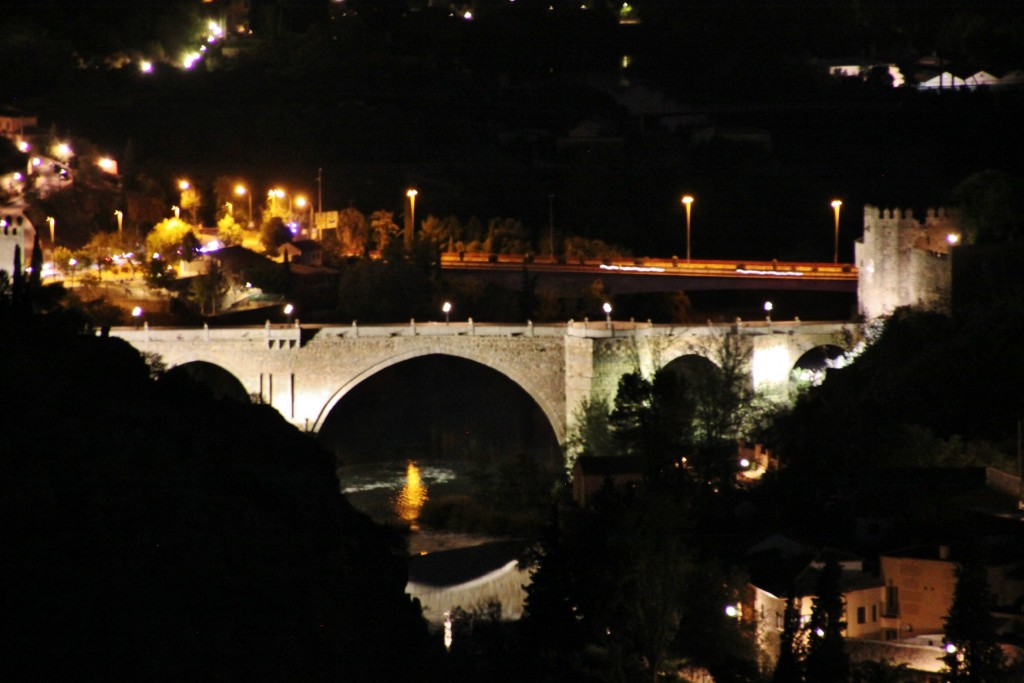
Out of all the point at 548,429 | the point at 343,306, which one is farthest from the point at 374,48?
the point at 548,429

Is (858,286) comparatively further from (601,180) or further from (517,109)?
(517,109)

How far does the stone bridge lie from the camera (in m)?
33.0

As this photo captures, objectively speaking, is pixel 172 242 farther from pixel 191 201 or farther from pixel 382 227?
pixel 382 227

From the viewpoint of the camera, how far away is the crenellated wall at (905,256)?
30984 mm

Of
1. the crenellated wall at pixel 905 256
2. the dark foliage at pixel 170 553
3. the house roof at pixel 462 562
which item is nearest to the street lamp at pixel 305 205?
the crenellated wall at pixel 905 256

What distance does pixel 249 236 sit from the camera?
42.9m

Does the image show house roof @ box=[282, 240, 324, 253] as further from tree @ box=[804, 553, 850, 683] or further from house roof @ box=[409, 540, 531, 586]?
tree @ box=[804, 553, 850, 683]

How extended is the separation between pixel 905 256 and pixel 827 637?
522 inches

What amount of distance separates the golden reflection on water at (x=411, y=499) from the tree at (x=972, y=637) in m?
11.1

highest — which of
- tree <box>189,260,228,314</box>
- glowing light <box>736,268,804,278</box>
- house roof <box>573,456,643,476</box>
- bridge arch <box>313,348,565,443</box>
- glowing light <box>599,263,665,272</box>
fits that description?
glowing light <box>599,263,665,272</box>

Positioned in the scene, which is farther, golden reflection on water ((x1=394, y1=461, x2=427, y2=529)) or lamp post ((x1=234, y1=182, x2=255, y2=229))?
lamp post ((x1=234, y1=182, x2=255, y2=229))

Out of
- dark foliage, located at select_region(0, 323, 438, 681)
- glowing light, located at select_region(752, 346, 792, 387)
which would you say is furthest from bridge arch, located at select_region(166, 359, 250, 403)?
dark foliage, located at select_region(0, 323, 438, 681)

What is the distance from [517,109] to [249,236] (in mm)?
13660

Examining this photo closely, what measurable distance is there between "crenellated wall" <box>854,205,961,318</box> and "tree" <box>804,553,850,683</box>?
1141 centimetres
